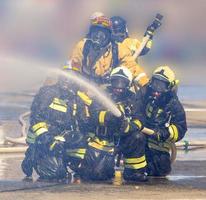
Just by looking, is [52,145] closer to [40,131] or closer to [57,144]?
[57,144]

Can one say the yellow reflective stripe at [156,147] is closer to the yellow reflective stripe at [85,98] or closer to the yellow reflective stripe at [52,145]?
the yellow reflective stripe at [85,98]

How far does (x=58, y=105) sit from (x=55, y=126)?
0.29 m

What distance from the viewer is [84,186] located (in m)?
12.1

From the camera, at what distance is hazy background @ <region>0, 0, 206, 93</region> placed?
98.6 feet

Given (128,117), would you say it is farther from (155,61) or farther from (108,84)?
(155,61)

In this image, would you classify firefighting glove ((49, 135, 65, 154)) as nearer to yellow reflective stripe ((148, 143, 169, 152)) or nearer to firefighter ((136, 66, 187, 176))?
firefighter ((136, 66, 187, 176))

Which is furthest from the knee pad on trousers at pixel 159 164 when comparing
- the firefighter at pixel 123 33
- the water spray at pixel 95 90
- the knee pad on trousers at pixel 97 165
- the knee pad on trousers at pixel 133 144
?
the firefighter at pixel 123 33

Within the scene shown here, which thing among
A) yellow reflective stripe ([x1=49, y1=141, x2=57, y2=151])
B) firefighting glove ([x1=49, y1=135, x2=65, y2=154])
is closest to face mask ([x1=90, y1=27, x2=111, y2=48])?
firefighting glove ([x1=49, y1=135, x2=65, y2=154])

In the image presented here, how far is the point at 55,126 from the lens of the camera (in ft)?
41.9

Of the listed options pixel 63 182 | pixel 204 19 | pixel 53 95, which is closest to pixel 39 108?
pixel 53 95

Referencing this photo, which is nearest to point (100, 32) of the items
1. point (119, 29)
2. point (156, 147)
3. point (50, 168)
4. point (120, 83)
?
point (120, 83)

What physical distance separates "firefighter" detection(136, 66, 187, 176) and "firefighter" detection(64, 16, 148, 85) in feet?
2.51

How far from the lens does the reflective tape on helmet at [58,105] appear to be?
1268 centimetres

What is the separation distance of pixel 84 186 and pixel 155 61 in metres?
21.0
